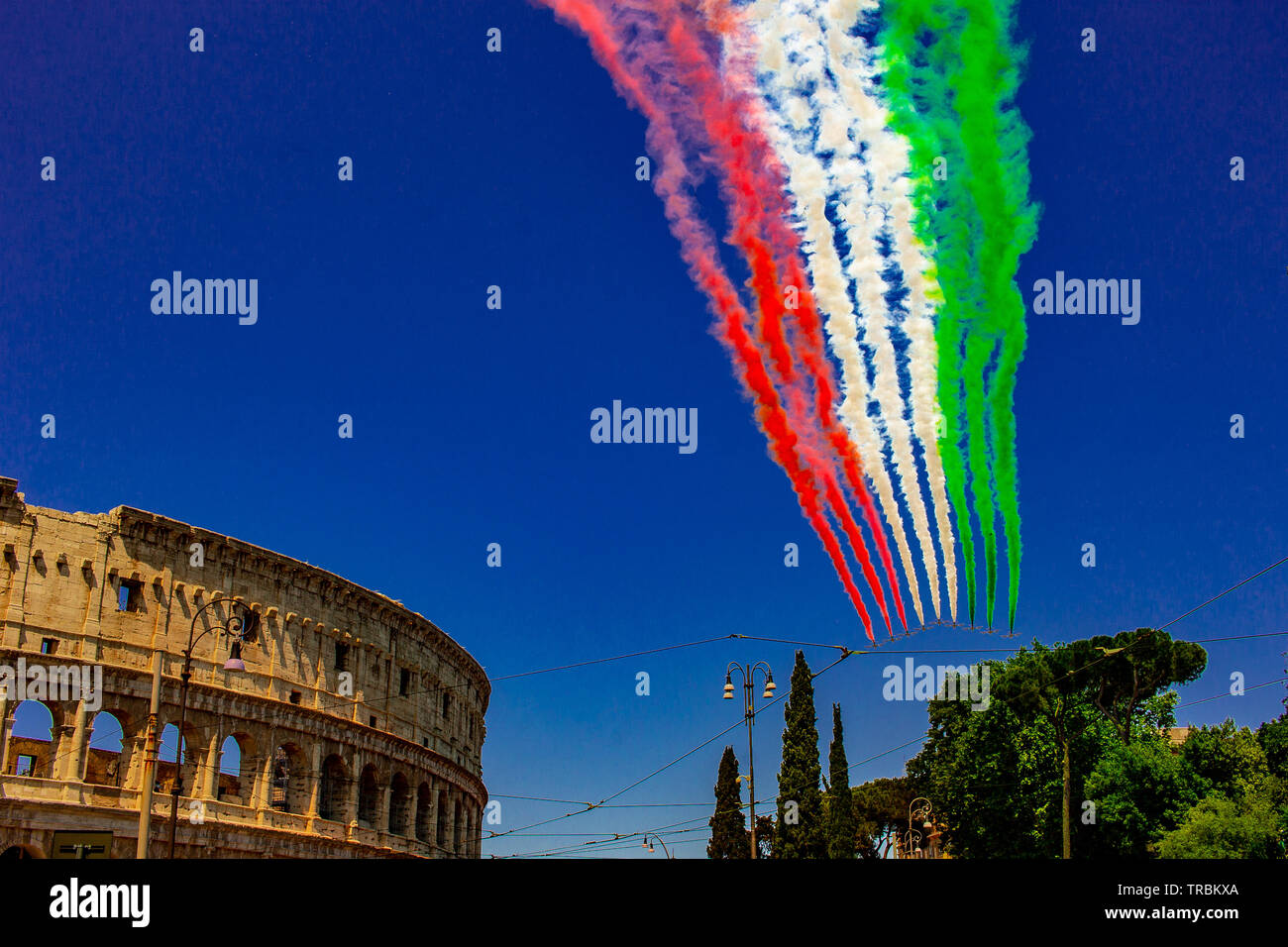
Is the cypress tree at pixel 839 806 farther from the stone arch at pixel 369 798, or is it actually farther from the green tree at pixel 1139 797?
the stone arch at pixel 369 798

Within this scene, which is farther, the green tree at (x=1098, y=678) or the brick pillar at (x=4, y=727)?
the green tree at (x=1098, y=678)

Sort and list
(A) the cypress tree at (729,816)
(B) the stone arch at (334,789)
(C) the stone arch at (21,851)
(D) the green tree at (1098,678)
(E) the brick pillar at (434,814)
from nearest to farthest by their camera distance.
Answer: (C) the stone arch at (21,851) → (B) the stone arch at (334,789) → (D) the green tree at (1098,678) → (E) the brick pillar at (434,814) → (A) the cypress tree at (729,816)

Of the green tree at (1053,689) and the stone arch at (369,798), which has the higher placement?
the green tree at (1053,689)

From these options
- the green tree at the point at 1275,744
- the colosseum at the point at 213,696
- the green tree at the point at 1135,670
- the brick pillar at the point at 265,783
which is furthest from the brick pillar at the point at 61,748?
the green tree at the point at 1275,744

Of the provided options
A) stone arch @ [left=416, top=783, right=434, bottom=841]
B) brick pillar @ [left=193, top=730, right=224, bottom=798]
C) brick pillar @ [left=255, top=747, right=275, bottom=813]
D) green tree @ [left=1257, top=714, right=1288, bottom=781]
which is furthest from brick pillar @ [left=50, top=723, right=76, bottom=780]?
green tree @ [left=1257, top=714, right=1288, bottom=781]

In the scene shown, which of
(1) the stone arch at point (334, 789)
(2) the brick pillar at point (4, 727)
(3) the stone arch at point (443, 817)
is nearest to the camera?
(2) the brick pillar at point (4, 727)

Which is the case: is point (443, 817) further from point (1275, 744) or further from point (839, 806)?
point (1275, 744)
